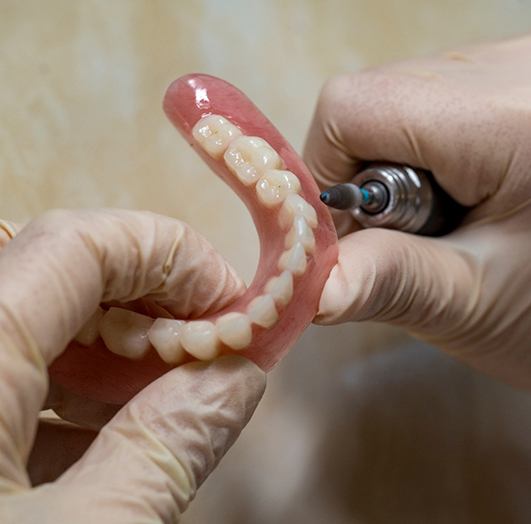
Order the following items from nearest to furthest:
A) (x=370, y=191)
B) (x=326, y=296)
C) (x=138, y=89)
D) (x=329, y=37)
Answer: (x=326, y=296)
(x=370, y=191)
(x=138, y=89)
(x=329, y=37)

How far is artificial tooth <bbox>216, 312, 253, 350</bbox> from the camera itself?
0.70m

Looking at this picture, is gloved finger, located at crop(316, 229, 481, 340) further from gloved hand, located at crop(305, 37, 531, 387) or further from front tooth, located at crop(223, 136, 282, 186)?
front tooth, located at crop(223, 136, 282, 186)

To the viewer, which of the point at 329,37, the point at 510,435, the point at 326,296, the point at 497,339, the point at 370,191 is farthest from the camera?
the point at 329,37

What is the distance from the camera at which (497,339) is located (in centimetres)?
106

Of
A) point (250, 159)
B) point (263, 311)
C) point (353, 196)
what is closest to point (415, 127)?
point (353, 196)

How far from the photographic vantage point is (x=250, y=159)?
30.9 inches

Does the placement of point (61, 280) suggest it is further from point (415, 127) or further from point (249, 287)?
point (415, 127)

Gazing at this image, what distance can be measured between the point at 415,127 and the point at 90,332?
1.59 ft

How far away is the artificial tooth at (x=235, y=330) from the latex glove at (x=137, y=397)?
3 centimetres

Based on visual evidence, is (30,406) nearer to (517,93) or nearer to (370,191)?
(370,191)

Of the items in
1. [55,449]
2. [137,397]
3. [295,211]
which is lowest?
[55,449]

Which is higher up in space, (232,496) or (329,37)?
(329,37)

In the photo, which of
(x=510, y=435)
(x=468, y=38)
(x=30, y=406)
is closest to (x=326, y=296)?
(x=30, y=406)

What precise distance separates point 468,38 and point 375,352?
2.20 ft
